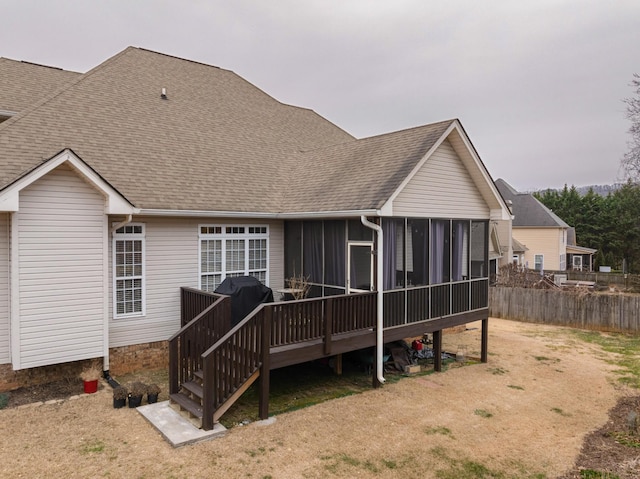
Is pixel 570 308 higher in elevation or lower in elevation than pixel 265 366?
lower

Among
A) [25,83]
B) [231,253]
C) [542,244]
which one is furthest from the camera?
[542,244]

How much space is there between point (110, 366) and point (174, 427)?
3355 millimetres

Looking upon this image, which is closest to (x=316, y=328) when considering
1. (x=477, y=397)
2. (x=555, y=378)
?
(x=477, y=397)

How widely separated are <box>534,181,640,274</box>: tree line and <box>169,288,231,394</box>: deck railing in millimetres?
44570

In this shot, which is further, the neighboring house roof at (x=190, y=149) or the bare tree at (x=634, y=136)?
the bare tree at (x=634, y=136)

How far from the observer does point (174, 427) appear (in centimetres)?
660

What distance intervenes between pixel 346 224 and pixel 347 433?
4.73 m

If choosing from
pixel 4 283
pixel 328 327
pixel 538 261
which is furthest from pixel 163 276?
pixel 538 261

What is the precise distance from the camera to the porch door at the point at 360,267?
31.1 feet

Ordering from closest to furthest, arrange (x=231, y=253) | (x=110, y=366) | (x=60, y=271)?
(x=60, y=271) → (x=110, y=366) → (x=231, y=253)

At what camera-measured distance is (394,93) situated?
26047 millimetres

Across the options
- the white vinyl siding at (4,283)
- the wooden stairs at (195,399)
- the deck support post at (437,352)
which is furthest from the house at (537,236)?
the white vinyl siding at (4,283)

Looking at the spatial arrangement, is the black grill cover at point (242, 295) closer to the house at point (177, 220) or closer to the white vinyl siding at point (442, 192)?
the house at point (177, 220)

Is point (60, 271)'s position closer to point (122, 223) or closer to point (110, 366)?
point (122, 223)
